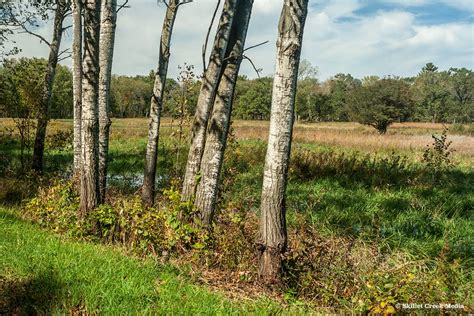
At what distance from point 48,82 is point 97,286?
43.1ft

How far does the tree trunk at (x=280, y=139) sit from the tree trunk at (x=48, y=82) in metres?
11.0

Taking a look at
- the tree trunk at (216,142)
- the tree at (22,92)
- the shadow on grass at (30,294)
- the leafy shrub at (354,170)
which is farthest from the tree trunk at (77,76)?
the leafy shrub at (354,170)

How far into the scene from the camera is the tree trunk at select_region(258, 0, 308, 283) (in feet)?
14.7

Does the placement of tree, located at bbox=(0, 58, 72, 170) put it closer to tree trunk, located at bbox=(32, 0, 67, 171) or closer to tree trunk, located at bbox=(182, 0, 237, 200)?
tree trunk, located at bbox=(32, 0, 67, 171)

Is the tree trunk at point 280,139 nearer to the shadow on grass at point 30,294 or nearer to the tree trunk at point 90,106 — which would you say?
the shadow on grass at point 30,294

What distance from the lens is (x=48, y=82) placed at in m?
15.1

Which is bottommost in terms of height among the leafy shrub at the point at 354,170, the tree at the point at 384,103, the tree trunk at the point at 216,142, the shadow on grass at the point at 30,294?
the shadow on grass at the point at 30,294

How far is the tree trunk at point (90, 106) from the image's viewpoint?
21.2 ft

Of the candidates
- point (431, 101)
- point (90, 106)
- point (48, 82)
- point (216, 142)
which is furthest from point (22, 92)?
point (431, 101)

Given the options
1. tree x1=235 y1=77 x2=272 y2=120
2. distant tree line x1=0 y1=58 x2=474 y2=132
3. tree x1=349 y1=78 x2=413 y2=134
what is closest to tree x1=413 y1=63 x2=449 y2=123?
distant tree line x1=0 y1=58 x2=474 y2=132

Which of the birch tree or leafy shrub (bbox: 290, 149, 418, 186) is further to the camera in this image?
leafy shrub (bbox: 290, 149, 418, 186)

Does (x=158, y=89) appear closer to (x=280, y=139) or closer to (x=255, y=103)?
(x=280, y=139)

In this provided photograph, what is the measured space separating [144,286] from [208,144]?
7.98 ft

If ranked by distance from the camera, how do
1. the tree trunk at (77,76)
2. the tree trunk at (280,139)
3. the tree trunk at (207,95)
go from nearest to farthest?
1. the tree trunk at (280,139)
2. the tree trunk at (207,95)
3. the tree trunk at (77,76)
